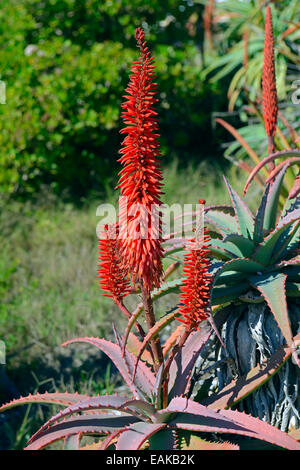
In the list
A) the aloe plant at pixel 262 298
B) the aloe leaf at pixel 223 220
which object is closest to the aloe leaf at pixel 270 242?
the aloe plant at pixel 262 298

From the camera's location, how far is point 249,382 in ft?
5.91

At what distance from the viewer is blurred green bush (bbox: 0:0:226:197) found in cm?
555

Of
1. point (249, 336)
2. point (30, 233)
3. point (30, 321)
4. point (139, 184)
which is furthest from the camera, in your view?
point (30, 233)

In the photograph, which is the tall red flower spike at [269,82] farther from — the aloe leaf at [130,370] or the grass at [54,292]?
the grass at [54,292]

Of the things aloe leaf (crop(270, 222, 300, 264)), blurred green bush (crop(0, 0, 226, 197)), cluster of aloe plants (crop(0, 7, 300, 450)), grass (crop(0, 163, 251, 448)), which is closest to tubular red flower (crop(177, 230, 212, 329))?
cluster of aloe plants (crop(0, 7, 300, 450))

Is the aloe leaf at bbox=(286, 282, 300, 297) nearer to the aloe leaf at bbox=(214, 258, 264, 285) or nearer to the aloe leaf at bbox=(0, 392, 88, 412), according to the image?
the aloe leaf at bbox=(214, 258, 264, 285)

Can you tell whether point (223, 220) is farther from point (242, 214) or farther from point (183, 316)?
point (183, 316)

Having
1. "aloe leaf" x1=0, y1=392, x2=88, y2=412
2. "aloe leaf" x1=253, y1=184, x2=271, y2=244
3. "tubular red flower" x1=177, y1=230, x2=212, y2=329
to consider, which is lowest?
"aloe leaf" x1=0, y1=392, x2=88, y2=412

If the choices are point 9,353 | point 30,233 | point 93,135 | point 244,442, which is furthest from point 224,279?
point 93,135

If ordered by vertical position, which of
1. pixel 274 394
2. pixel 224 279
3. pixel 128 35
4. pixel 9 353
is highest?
pixel 128 35

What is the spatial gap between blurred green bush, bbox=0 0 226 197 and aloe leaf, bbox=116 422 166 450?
4297mm

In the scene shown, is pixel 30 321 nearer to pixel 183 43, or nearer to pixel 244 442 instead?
pixel 244 442

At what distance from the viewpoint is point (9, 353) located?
3.39m
